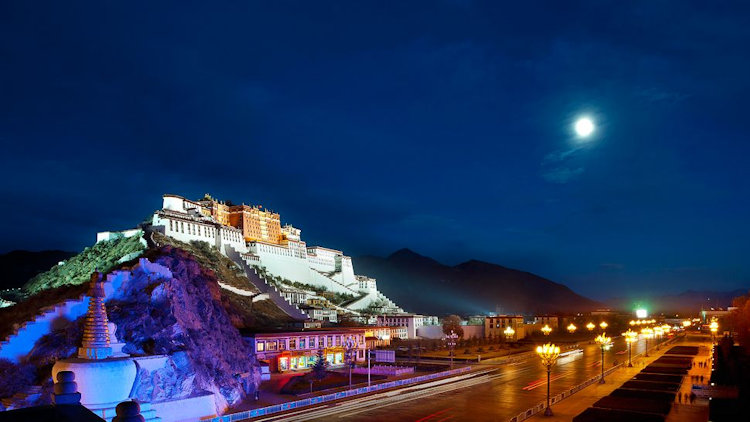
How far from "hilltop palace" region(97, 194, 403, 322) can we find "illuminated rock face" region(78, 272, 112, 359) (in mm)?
44428

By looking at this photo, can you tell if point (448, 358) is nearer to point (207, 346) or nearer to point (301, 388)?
point (301, 388)

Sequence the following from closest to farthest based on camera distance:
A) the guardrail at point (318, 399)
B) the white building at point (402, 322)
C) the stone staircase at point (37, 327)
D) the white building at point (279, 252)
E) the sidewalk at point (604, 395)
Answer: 1. the stone staircase at point (37, 327)
2. the guardrail at point (318, 399)
3. the sidewalk at point (604, 395)
4. the white building at point (279, 252)
5. the white building at point (402, 322)

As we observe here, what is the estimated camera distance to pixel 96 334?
24.2 metres

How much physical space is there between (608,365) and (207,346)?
3813cm

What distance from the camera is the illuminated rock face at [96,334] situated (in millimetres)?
23906

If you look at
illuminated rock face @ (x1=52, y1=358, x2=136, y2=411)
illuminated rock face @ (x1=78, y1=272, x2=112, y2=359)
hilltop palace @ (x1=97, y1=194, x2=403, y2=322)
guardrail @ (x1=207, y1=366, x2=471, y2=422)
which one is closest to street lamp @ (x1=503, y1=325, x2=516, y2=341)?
hilltop palace @ (x1=97, y1=194, x2=403, y2=322)

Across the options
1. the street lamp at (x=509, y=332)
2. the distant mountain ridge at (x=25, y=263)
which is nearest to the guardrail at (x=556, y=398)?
the street lamp at (x=509, y=332)

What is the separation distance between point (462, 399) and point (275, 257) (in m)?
60.4

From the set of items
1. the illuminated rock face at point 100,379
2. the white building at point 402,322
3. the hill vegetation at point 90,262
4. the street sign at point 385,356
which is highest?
the hill vegetation at point 90,262

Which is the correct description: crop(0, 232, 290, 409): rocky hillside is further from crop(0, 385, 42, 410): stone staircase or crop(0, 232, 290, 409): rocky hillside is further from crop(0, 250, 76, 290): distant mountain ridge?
crop(0, 250, 76, 290): distant mountain ridge

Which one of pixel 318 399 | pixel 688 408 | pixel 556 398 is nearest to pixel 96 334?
pixel 318 399

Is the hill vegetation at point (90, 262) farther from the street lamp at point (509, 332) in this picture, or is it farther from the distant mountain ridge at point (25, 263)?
the distant mountain ridge at point (25, 263)

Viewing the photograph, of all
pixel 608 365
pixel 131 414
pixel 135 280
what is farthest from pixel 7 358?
pixel 608 365

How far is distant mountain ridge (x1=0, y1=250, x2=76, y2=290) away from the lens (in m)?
163
